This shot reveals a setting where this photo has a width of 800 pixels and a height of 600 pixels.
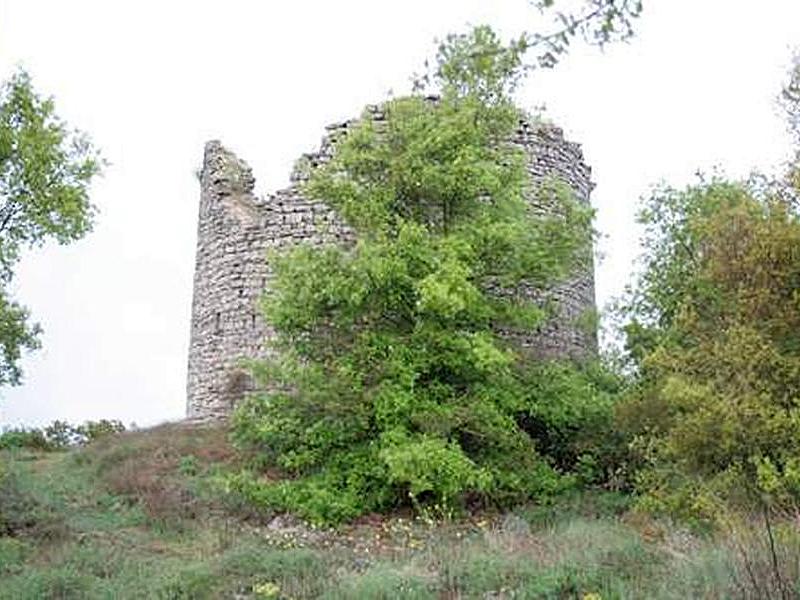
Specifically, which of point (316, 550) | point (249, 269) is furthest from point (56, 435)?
point (316, 550)

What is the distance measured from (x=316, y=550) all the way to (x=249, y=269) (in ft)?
28.0

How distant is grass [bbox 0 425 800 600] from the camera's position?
8.69 meters

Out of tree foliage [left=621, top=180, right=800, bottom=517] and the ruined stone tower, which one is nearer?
tree foliage [left=621, top=180, right=800, bottom=517]

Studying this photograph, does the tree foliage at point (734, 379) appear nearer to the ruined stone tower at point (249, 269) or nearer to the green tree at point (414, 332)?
the green tree at point (414, 332)

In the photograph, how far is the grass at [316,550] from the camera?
28.5 feet

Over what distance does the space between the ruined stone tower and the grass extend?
9.88 ft

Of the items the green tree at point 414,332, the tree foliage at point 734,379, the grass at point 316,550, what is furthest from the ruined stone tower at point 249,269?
the tree foliage at point 734,379

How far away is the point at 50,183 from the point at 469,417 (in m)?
6.61

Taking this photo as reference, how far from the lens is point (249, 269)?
18953mm

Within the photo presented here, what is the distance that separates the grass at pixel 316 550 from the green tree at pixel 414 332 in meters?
0.61

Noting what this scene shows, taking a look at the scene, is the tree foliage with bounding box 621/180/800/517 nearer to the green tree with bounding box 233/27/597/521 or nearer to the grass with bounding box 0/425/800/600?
the grass with bounding box 0/425/800/600

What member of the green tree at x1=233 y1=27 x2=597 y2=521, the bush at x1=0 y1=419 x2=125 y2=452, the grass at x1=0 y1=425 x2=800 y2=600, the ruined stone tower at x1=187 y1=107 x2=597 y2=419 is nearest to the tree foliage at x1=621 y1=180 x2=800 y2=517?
the grass at x1=0 y1=425 x2=800 y2=600

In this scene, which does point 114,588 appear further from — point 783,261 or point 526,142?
point 526,142

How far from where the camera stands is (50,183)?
47.3 feet
